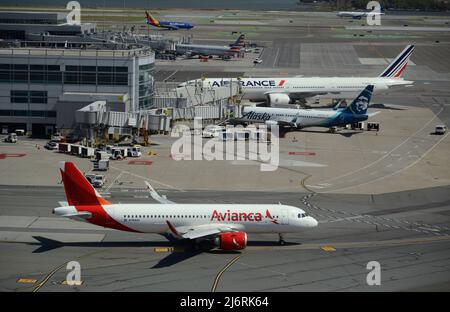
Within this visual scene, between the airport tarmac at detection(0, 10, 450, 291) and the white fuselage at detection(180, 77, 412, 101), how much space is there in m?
18.2

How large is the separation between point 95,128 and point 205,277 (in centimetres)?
5493

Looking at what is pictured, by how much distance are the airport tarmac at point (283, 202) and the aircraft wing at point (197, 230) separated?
5.36ft

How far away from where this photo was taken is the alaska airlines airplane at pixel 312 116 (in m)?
123

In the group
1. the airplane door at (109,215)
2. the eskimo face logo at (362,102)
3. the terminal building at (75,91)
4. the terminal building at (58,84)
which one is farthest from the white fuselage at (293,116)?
the airplane door at (109,215)

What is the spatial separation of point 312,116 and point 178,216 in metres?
60.0

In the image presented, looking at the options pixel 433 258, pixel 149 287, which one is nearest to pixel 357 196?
pixel 433 258

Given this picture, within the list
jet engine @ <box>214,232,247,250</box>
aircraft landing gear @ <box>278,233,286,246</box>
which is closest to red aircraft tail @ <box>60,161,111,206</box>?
jet engine @ <box>214,232,247,250</box>

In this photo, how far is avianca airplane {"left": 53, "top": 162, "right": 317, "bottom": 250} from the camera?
6700 centimetres

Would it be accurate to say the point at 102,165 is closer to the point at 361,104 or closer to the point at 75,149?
the point at 75,149

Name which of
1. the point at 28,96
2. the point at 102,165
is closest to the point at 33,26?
the point at 28,96

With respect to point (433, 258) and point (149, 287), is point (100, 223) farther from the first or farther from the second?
point (433, 258)

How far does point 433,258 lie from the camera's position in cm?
6612

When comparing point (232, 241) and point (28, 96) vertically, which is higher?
point (28, 96)

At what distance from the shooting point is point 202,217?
2653 inches
